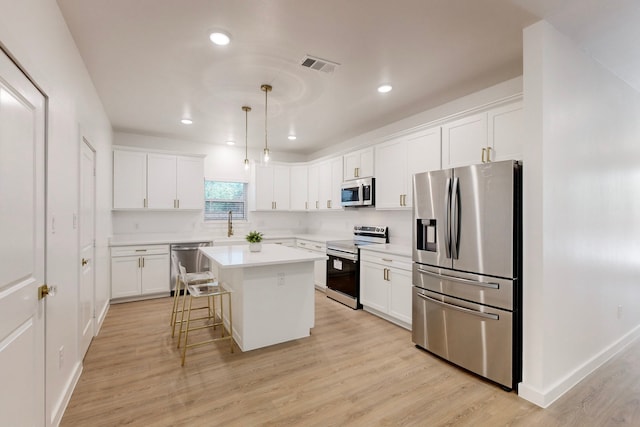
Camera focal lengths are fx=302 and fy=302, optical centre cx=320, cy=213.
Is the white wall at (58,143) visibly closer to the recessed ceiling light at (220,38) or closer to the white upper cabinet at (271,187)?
the recessed ceiling light at (220,38)

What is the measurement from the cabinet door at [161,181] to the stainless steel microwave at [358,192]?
117 inches

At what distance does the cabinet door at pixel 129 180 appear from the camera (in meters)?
4.84

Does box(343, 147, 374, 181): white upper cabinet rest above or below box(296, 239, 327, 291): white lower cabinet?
above

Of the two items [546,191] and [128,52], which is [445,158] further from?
[128,52]

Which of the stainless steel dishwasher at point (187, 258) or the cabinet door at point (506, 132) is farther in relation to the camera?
the stainless steel dishwasher at point (187, 258)

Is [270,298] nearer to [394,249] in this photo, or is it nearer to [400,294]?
[400,294]

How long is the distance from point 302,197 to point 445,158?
134 inches

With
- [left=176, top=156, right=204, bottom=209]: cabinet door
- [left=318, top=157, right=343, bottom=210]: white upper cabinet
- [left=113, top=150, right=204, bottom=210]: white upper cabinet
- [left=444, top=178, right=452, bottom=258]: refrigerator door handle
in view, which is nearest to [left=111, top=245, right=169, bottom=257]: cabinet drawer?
[left=113, top=150, right=204, bottom=210]: white upper cabinet

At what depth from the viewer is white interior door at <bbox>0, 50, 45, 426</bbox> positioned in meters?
1.33

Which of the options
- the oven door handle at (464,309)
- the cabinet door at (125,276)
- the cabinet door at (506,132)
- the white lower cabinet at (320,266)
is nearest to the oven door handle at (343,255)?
the white lower cabinet at (320,266)

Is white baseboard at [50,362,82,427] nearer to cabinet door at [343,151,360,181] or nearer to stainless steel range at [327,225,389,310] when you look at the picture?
stainless steel range at [327,225,389,310]

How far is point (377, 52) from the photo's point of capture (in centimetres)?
266

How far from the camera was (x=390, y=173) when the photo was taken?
4.21 meters

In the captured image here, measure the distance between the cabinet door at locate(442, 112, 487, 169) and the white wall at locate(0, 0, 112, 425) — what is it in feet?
11.4
